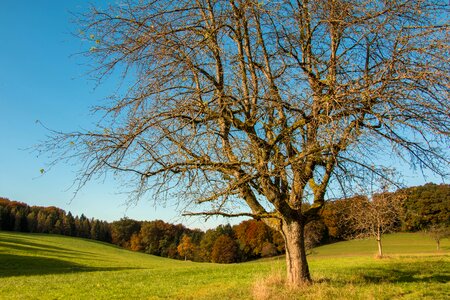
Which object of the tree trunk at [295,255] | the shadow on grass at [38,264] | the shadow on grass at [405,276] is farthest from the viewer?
the shadow on grass at [38,264]

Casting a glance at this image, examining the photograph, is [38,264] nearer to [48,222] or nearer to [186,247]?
[186,247]

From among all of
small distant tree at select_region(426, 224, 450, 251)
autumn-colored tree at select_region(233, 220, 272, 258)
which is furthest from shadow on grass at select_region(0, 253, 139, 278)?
small distant tree at select_region(426, 224, 450, 251)

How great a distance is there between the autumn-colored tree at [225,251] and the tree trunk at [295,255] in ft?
219

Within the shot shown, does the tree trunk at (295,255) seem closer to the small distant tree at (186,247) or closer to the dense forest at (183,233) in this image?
the dense forest at (183,233)

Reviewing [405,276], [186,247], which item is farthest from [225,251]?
[405,276]

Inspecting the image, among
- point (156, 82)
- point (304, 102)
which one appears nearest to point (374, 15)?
point (304, 102)

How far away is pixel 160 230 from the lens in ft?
294

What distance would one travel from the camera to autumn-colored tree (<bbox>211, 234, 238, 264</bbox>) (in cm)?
7475

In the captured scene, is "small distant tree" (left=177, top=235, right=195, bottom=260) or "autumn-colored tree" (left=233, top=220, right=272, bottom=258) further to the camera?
"small distant tree" (left=177, top=235, right=195, bottom=260)

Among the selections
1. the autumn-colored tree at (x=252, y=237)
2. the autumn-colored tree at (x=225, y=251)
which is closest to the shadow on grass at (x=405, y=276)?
the autumn-colored tree at (x=252, y=237)

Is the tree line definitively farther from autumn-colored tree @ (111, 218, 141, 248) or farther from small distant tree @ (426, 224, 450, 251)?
small distant tree @ (426, 224, 450, 251)

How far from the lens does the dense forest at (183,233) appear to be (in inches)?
2466

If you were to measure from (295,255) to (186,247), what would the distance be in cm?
7848

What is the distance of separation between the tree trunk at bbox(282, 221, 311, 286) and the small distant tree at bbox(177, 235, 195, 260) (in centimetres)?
7667
